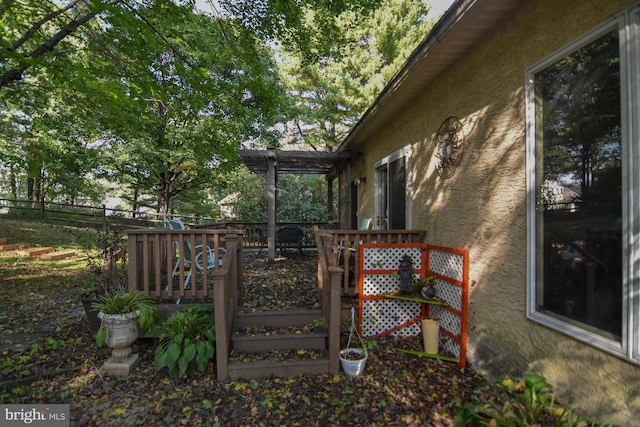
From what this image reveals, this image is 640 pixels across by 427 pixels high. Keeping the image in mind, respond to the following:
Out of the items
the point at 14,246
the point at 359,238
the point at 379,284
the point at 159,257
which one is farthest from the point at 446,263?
the point at 14,246

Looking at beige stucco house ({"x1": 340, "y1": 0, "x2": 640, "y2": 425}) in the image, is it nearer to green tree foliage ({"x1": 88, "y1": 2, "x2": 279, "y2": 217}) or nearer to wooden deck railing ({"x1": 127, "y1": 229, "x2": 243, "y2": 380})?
wooden deck railing ({"x1": 127, "y1": 229, "x2": 243, "y2": 380})

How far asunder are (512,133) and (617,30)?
0.90 metres

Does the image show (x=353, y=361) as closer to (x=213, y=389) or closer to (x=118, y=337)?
(x=213, y=389)

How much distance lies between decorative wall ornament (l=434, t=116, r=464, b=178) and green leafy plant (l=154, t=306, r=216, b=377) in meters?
3.15

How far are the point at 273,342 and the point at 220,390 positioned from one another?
67cm

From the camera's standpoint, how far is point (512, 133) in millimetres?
2557

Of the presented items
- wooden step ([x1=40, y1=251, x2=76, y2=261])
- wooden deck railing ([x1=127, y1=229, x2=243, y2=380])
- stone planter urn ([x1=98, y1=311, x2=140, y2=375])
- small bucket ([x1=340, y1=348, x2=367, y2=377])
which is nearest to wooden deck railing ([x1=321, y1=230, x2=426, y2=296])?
small bucket ([x1=340, y1=348, x2=367, y2=377])

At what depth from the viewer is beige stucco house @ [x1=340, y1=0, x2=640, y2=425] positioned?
1.70m

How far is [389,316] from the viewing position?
376cm

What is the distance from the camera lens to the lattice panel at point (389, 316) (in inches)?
146

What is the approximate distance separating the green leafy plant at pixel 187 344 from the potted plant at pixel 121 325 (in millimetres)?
264

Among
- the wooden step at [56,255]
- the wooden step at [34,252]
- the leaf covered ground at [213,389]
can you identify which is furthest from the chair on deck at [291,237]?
the wooden step at [34,252]

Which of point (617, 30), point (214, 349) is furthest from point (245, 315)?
point (617, 30)

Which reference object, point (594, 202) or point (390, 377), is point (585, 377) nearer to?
point (594, 202)
